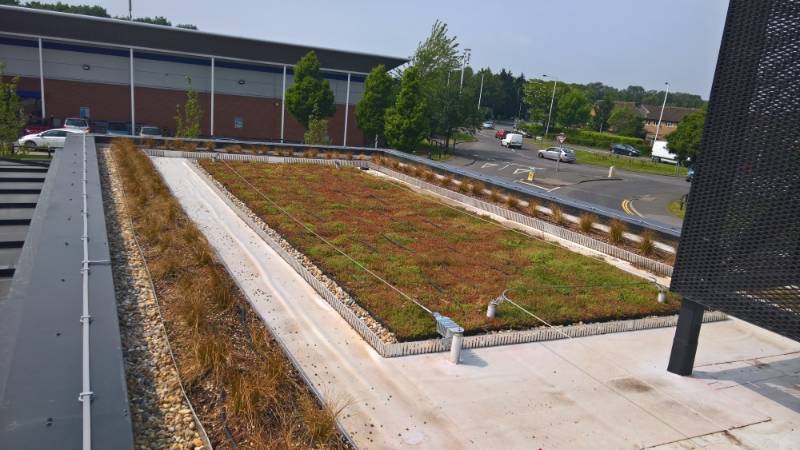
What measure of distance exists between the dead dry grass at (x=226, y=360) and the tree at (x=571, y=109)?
73075 mm

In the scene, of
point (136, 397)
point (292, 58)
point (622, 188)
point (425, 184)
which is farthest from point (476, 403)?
point (292, 58)

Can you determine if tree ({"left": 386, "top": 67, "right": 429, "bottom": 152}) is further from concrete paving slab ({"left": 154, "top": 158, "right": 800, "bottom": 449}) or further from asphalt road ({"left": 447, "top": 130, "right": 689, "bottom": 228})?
concrete paving slab ({"left": 154, "top": 158, "right": 800, "bottom": 449})

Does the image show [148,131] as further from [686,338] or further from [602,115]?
[602,115]

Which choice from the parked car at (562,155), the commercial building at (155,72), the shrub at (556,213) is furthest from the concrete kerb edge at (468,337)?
the parked car at (562,155)

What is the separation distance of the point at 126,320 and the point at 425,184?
16.1 metres

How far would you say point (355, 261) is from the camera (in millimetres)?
11883

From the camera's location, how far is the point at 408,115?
113 ft

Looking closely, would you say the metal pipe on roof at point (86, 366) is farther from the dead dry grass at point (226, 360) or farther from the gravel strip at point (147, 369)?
the dead dry grass at point (226, 360)

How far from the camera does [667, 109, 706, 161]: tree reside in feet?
113

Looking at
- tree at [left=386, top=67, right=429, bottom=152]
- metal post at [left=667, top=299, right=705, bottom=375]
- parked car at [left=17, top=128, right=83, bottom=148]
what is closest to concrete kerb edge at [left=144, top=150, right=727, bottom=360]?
metal post at [left=667, top=299, right=705, bottom=375]

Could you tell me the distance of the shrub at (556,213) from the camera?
17.4 m

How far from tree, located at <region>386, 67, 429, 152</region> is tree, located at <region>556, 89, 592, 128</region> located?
48469 millimetres

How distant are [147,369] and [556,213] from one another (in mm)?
13692

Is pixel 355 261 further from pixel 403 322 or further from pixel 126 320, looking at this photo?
pixel 126 320
